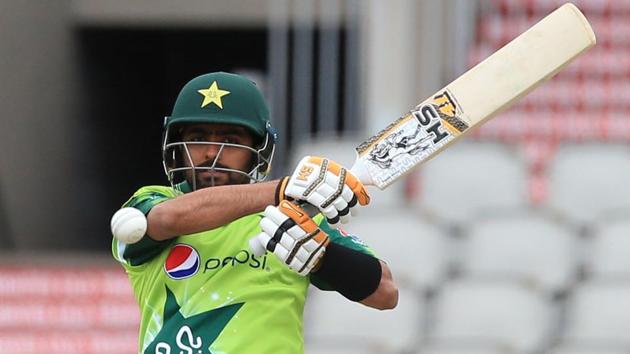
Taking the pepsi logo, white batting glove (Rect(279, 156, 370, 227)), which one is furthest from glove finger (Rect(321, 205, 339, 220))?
the pepsi logo

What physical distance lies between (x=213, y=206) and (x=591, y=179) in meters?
3.83

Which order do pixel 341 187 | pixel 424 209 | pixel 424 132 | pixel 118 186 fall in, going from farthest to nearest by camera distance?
pixel 118 186
pixel 424 209
pixel 424 132
pixel 341 187

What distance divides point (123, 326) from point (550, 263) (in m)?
1.82

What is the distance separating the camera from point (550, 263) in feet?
19.1

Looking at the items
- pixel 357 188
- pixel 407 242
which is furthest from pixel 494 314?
pixel 357 188

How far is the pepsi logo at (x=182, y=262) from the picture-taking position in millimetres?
2742

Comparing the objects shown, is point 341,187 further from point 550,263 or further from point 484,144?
point 484,144

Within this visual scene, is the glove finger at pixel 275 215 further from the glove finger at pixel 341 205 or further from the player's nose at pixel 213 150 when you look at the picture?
the player's nose at pixel 213 150

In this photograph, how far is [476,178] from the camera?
20.6 feet

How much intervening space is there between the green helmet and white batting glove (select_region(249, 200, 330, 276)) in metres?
0.22

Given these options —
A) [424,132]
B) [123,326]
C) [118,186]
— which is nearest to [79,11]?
[118,186]

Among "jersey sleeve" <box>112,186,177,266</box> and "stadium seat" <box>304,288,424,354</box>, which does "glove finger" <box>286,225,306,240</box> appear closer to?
"jersey sleeve" <box>112,186,177,266</box>

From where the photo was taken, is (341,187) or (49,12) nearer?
(341,187)

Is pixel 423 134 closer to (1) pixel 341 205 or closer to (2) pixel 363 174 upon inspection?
(2) pixel 363 174
